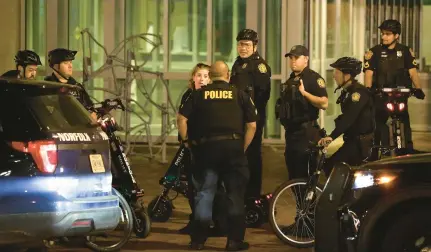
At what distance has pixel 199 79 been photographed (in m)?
9.46

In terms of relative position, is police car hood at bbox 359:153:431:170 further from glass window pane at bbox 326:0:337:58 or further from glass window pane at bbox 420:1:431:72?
glass window pane at bbox 420:1:431:72

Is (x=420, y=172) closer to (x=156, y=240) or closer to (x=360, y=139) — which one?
(x=360, y=139)

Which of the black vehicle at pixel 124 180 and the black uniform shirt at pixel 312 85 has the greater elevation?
the black uniform shirt at pixel 312 85

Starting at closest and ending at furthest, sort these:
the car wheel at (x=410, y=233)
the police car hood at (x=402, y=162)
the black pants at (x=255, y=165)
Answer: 1. the car wheel at (x=410, y=233)
2. the police car hood at (x=402, y=162)
3. the black pants at (x=255, y=165)

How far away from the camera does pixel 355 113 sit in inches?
353

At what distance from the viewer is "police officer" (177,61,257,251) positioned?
28.2 feet

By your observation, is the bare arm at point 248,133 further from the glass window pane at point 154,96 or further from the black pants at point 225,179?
the glass window pane at point 154,96

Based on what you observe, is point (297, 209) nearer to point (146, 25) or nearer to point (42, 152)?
point (42, 152)

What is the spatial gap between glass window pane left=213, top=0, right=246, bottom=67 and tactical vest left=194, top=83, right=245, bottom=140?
24.9 ft

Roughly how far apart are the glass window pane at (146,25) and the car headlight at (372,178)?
384 inches

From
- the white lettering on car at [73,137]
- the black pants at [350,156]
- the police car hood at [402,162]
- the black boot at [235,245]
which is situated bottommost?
the black boot at [235,245]

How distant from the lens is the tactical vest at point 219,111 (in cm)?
860

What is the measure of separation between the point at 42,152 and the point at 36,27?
33.1 feet

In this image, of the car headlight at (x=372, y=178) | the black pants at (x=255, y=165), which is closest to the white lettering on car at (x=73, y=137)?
the car headlight at (x=372, y=178)
